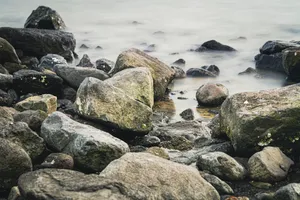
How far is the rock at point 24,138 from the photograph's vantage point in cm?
686

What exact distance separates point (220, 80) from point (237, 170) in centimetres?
907

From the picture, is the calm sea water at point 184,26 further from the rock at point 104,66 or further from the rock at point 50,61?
the rock at point 50,61

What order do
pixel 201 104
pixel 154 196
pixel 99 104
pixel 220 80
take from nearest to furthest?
pixel 154 196, pixel 99 104, pixel 201 104, pixel 220 80

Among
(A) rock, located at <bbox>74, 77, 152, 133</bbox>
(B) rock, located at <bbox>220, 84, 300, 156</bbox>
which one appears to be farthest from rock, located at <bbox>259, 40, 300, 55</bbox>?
(B) rock, located at <bbox>220, 84, 300, 156</bbox>

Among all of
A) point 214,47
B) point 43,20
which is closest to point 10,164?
point 43,20

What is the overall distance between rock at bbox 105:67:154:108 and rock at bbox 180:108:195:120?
1.08 meters

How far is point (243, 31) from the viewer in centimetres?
2614

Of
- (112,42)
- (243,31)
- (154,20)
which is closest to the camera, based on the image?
(112,42)

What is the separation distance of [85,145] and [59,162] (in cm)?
40

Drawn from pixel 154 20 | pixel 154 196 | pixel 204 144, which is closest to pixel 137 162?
pixel 154 196

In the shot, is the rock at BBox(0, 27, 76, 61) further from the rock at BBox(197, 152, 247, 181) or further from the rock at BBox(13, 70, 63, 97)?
the rock at BBox(197, 152, 247, 181)

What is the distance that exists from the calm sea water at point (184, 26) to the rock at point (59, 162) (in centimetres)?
526

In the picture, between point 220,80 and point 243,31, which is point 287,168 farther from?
point 243,31

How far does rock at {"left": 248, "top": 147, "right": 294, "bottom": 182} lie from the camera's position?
279 inches
